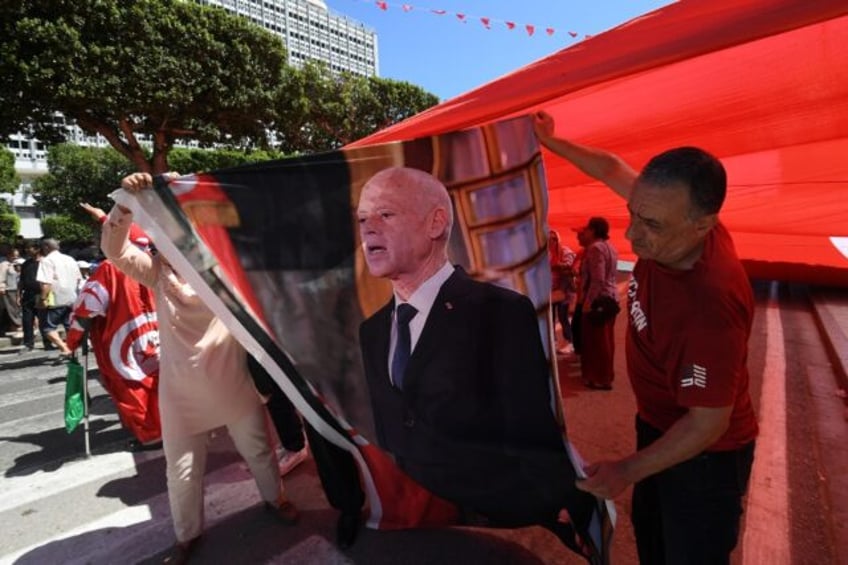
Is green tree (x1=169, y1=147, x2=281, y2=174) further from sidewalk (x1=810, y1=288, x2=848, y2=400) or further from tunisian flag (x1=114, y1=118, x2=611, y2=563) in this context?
tunisian flag (x1=114, y1=118, x2=611, y2=563)

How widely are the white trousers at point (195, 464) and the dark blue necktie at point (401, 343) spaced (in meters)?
1.19

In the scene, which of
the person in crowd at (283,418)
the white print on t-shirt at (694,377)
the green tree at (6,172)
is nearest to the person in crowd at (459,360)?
the white print on t-shirt at (694,377)

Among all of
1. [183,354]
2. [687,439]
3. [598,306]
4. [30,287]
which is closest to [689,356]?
[687,439]

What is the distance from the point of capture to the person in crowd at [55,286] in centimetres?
795

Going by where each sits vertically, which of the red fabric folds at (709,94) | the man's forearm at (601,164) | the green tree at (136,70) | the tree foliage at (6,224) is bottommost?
the man's forearm at (601,164)

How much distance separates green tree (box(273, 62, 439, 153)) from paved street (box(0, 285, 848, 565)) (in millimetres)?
14675

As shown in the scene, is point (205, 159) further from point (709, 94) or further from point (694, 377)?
point (694, 377)

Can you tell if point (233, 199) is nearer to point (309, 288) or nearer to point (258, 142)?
point (309, 288)

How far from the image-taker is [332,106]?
77.4 feet

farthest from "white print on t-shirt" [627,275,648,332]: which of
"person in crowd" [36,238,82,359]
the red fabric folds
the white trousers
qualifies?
"person in crowd" [36,238,82,359]

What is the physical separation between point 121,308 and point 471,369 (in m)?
3.26

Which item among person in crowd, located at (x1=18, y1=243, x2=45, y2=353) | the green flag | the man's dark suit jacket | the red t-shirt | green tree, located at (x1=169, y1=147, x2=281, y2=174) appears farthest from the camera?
green tree, located at (x1=169, y1=147, x2=281, y2=174)

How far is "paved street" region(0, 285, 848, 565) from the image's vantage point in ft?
8.52

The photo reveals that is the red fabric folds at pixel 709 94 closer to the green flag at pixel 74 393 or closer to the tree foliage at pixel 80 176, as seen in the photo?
the green flag at pixel 74 393
